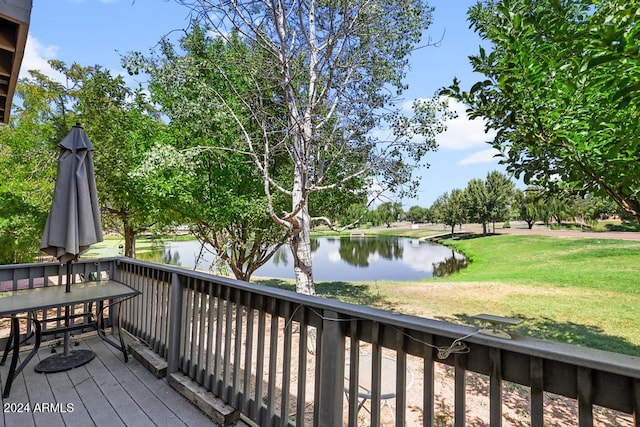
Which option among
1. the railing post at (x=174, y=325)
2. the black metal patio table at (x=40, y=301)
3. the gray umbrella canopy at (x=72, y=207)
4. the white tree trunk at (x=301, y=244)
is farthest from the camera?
the white tree trunk at (x=301, y=244)

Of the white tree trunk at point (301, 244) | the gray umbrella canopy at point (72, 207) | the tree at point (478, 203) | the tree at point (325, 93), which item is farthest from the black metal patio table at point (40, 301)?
the tree at point (478, 203)

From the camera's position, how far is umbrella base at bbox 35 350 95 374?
2.85 m

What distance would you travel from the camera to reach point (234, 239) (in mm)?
8203

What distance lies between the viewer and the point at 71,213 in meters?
2.85

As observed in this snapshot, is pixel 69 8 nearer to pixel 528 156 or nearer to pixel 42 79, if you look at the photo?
pixel 42 79

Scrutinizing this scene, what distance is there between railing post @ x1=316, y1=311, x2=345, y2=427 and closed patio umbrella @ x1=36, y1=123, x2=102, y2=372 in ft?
8.20

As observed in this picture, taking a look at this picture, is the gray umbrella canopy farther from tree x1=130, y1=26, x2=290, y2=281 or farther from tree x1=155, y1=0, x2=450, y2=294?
tree x1=130, y1=26, x2=290, y2=281

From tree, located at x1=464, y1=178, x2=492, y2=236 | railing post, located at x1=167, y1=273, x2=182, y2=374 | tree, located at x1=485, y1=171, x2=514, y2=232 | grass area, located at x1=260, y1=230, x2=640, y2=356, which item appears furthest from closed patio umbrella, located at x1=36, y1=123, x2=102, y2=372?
tree, located at x1=485, y1=171, x2=514, y2=232

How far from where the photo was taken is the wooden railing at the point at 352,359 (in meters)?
0.97

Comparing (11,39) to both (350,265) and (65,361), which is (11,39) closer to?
(65,361)

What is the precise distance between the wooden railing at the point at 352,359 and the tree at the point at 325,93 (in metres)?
2.93

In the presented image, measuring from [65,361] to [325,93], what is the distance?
5083mm

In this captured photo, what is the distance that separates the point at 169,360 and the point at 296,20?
5.79m

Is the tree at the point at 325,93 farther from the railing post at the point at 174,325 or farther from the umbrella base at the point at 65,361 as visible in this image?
the umbrella base at the point at 65,361
